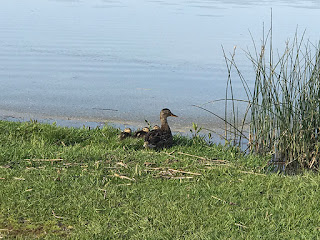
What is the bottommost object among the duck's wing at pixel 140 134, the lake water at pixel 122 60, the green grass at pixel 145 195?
the green grass at pixel 145 195

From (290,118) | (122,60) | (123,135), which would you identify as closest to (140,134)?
(123,135)

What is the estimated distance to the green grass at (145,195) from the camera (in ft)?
15.0

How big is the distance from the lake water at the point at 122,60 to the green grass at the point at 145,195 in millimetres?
2845

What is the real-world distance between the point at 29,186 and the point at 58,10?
2053 cm

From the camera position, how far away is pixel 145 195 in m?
5.30

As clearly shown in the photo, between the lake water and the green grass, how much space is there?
2.85m

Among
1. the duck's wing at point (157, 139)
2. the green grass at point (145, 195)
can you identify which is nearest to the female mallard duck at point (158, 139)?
the duck's wing at point (157, 139)

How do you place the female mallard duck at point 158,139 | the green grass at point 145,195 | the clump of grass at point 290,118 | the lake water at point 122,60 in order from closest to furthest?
1. the green grass at point 145,195
2. the clump of grass at point 290,118
3. the female mallard duck at point 158,139
4. the lake water at point 122,60

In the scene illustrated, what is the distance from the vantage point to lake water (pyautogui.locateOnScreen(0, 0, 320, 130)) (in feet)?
33.7

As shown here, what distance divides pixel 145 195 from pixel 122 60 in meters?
8.91

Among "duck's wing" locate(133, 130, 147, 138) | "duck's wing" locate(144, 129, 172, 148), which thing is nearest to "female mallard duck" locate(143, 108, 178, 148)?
"duck's wing" locate(144, 129, 172, 148)

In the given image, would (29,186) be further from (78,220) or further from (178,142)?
(178,142)

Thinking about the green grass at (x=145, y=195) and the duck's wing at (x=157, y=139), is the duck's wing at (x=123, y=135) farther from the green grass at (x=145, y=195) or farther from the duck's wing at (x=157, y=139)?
the duck's wing at (x=157, y=139)

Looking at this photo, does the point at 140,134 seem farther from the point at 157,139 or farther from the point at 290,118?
the point at 290,118
